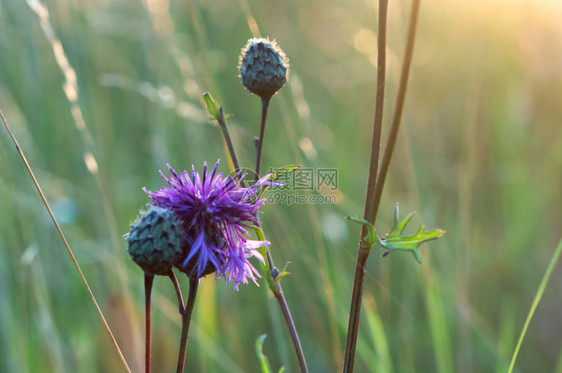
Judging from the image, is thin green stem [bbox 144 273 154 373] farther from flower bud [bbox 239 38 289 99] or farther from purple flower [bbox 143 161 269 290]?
flower bud [bbox 239 38 289 99]

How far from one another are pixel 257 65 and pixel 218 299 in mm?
1468

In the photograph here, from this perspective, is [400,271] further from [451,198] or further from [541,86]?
[541,86]

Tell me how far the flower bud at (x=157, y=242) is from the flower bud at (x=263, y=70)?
46cm

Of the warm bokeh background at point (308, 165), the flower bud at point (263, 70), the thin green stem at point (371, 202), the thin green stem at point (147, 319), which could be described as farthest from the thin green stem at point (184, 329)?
the warm bokeh background at point (308, 165)

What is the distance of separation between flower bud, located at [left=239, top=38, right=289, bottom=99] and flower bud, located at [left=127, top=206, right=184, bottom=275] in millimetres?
464

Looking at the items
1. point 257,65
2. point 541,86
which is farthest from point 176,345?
point 541,86

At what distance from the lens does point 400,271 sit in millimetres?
2779

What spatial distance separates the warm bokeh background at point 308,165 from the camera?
202 cm

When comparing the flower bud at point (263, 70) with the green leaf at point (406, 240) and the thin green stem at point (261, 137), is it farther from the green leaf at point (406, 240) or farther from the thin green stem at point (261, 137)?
the green leaf at point (406, 240)

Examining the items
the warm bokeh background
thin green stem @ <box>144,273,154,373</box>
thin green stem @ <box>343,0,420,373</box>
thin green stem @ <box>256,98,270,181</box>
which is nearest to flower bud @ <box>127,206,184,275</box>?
thin green stem @ <box>144,273,154,373</box>

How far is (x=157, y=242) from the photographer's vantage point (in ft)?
3.41

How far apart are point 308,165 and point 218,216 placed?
1.02 meters

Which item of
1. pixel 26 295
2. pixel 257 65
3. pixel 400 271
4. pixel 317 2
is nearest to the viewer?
pixel 257 65

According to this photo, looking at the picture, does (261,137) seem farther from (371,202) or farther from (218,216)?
(371,202)
